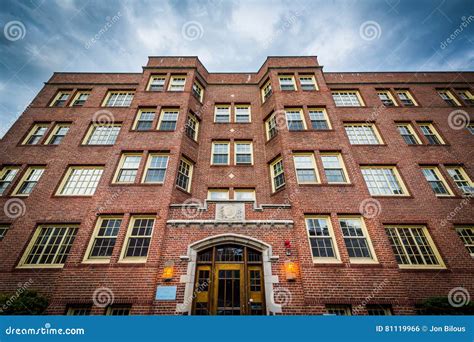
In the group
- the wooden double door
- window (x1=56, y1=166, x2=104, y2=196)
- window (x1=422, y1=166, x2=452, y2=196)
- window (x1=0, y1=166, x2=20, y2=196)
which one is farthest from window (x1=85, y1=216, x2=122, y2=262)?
window (x1=422, y1=166, x2=452, y2=196)

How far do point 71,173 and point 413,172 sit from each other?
70.3 ft

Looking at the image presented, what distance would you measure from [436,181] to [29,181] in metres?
25.4

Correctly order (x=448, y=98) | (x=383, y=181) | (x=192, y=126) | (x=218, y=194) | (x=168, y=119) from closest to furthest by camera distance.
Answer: (x=383, y=181)
(x=218, y=194)
(x=168, y=119)
(x=192, y=126)
(x=448, y=98)

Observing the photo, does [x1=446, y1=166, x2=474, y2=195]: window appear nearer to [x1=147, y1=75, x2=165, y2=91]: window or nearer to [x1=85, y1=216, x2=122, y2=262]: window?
[x1=85, y1=216, x2=122, y2=262]: window

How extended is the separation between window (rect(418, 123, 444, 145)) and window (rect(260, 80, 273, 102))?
37.5ft

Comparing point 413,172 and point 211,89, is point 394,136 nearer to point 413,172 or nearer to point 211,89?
point 413,172

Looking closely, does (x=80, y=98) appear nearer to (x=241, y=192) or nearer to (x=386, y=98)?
(x=241, y=192)

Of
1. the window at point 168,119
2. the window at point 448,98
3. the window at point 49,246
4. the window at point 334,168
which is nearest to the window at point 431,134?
the window at point 448,98

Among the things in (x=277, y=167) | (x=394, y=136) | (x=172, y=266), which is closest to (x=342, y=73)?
(x=394, y=136)

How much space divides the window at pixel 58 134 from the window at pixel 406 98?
26.2 m

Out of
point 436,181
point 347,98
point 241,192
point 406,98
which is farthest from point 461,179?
point 241,192

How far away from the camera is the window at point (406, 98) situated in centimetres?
1543

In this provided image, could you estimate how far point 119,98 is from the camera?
15.9 m

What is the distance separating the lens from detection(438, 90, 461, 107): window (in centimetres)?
1545
